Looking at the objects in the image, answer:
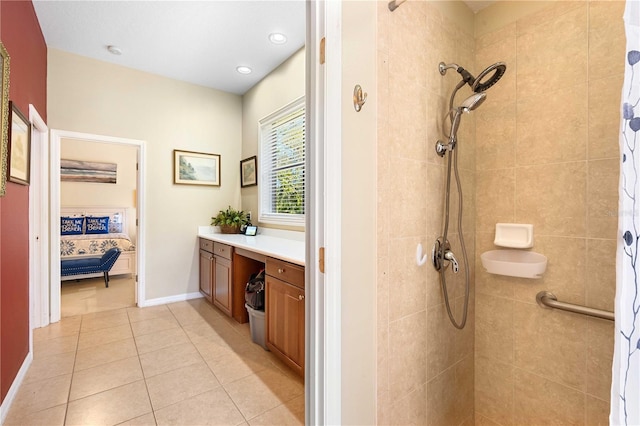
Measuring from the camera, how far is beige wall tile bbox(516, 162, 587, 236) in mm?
1325

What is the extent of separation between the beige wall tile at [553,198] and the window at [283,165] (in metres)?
2.01

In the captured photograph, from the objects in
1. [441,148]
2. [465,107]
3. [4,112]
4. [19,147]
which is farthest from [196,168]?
[465,107]

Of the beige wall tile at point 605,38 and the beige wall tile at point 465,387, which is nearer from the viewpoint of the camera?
the beige wall tile at point 605,38

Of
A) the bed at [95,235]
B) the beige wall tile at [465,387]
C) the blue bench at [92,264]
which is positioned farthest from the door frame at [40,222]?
the beige wall tile at [465,387]

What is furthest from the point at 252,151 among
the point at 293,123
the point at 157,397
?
the point at 157,397

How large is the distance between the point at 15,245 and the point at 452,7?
10.3 ft

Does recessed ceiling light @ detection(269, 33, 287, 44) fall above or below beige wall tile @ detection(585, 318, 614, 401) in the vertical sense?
above

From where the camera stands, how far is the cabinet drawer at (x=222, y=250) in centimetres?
301

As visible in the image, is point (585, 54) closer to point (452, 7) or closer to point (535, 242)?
point (452, 7)

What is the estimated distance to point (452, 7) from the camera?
4.96ft

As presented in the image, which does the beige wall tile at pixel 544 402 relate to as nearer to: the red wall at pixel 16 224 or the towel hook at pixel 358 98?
the towel hook at pixel 358 98

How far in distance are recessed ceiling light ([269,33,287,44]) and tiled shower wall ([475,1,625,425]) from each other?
1881 mm

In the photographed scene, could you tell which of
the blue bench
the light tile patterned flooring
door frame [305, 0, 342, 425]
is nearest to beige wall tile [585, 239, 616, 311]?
door frame [305, 0, 342, 425]

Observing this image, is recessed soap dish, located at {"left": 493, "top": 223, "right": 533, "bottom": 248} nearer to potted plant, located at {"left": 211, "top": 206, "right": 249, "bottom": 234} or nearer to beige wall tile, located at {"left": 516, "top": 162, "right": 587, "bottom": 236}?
beige wall tile, located at {"left": 516, "top": 162, "right": 587, "bottom": 236}
